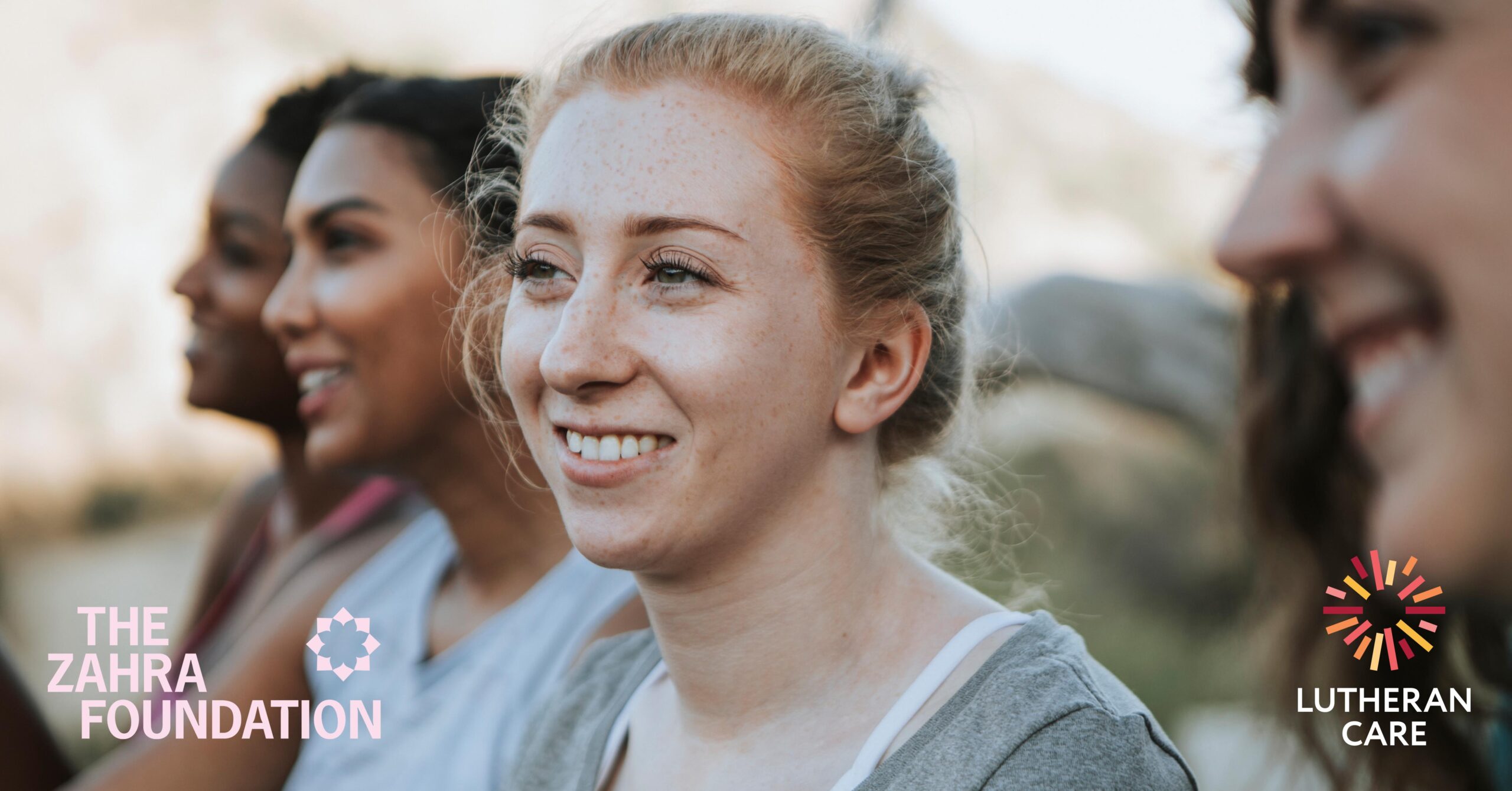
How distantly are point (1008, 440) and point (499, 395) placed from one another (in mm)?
5094

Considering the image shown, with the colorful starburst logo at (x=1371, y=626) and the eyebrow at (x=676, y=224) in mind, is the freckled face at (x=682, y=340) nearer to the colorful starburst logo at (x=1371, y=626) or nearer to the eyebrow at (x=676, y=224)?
the eyebrow at (x=676, y=224)

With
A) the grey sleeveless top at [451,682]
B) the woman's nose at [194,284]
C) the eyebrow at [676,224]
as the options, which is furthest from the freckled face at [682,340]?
A: the woman's nose at [194,284]

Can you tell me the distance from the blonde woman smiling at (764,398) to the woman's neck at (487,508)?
27.3 inches

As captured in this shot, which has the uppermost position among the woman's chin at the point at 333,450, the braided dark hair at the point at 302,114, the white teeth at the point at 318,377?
the braided dark hair at the point at 302,114

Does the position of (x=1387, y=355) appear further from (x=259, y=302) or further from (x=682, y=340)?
(x=259, y=302)

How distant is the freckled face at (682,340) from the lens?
1.60m

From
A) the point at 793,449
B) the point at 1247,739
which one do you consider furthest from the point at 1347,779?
the point at 1247,739

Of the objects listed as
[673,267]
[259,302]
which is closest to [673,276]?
[673,267]

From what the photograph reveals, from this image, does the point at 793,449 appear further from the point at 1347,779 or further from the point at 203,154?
the point at 203,154

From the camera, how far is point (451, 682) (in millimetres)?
2359

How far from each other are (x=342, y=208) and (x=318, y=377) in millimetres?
379

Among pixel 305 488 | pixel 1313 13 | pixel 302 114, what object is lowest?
pixel 305 488

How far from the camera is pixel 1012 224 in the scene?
A: 41.4 ft

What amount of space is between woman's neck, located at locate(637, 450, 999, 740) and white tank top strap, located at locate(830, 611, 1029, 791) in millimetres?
57
